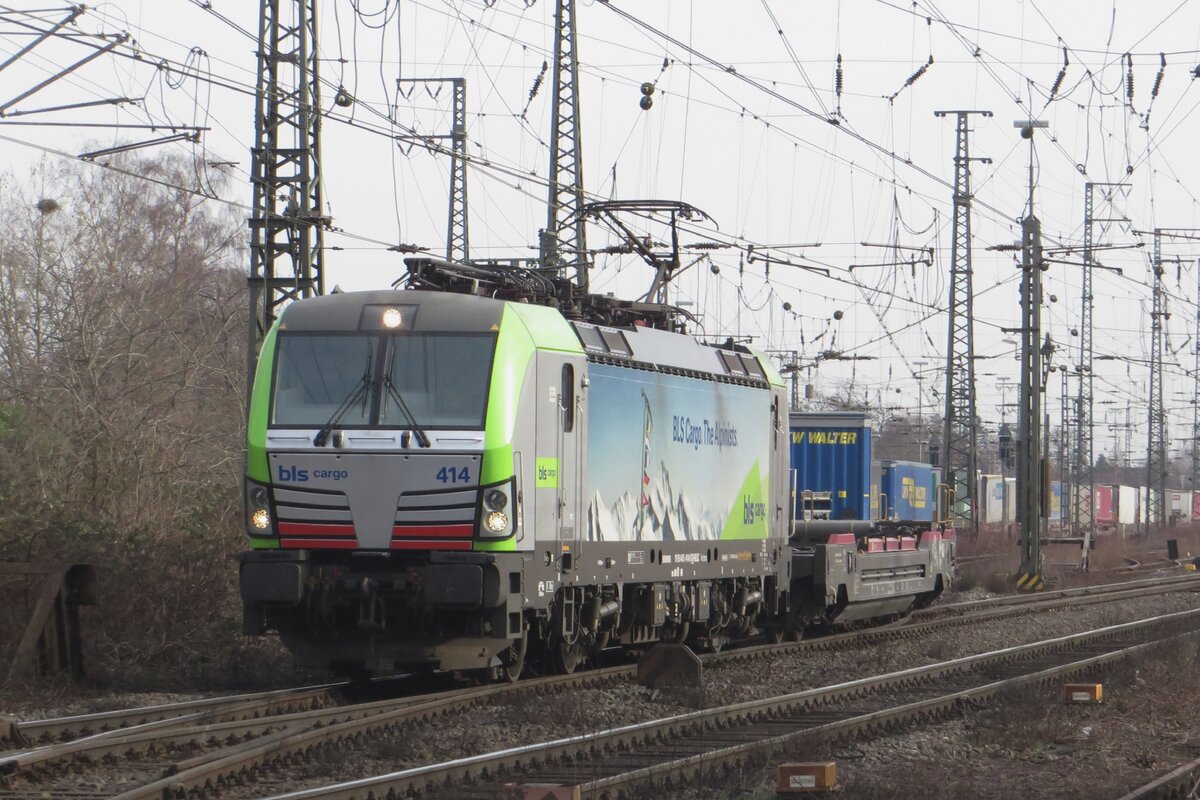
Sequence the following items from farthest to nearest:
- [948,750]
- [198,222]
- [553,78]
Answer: [198,222] → [553,78] → [948,750]

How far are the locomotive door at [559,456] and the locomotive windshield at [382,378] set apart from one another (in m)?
0.81

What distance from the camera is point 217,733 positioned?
10.9 m

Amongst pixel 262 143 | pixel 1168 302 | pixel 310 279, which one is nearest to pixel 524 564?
pixel 310 279

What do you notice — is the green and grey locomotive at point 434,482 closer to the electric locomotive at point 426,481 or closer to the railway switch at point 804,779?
the electric locomotive at point 426,481

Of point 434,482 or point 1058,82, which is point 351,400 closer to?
point 434,482

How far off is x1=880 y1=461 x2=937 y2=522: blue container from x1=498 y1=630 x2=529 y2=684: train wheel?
74.9 ft

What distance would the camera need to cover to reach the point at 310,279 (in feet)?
60.0

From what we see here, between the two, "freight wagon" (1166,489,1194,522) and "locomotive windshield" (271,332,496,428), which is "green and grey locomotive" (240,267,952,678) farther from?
"freight wagon" (1166,489,1194,522)

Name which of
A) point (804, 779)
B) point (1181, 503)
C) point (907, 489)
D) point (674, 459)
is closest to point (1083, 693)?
point (674, 459)

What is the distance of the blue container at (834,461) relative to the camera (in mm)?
26656

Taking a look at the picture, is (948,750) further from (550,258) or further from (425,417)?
(550,258)

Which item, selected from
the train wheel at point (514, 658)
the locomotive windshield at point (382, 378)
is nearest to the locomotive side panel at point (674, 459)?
the train wheel at point (514, 658)

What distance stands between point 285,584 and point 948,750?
550 centimetres

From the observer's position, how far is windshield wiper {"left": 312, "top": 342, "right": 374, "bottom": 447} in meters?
13.2
